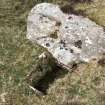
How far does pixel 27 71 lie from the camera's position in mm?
19859

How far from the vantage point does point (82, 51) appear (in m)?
19.8

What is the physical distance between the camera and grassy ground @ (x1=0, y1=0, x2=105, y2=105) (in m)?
18.3

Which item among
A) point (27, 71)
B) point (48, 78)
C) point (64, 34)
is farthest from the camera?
point (64, 34)

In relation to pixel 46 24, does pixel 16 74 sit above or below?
below

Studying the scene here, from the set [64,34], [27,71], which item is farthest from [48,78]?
[64,34]

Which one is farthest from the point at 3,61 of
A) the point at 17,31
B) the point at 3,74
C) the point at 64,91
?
the point at 64,91

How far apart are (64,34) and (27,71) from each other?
2.74 m

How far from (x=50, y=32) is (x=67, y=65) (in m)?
2.47

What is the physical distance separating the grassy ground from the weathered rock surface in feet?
1.75

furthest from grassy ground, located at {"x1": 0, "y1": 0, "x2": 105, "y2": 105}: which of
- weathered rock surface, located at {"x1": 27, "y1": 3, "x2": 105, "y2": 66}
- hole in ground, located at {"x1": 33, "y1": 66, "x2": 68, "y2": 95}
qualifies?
weathered rock surface, located at {"x1": 27, "y1": 3, "x2": 105, "y2": 66}

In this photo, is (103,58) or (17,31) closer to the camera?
(103,58)

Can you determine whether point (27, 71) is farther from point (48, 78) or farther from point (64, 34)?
point (64, 34)

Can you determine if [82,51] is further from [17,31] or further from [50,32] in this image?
[17,31]

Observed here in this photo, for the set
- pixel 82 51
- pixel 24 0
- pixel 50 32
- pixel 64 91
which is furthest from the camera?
pixel 24 0
